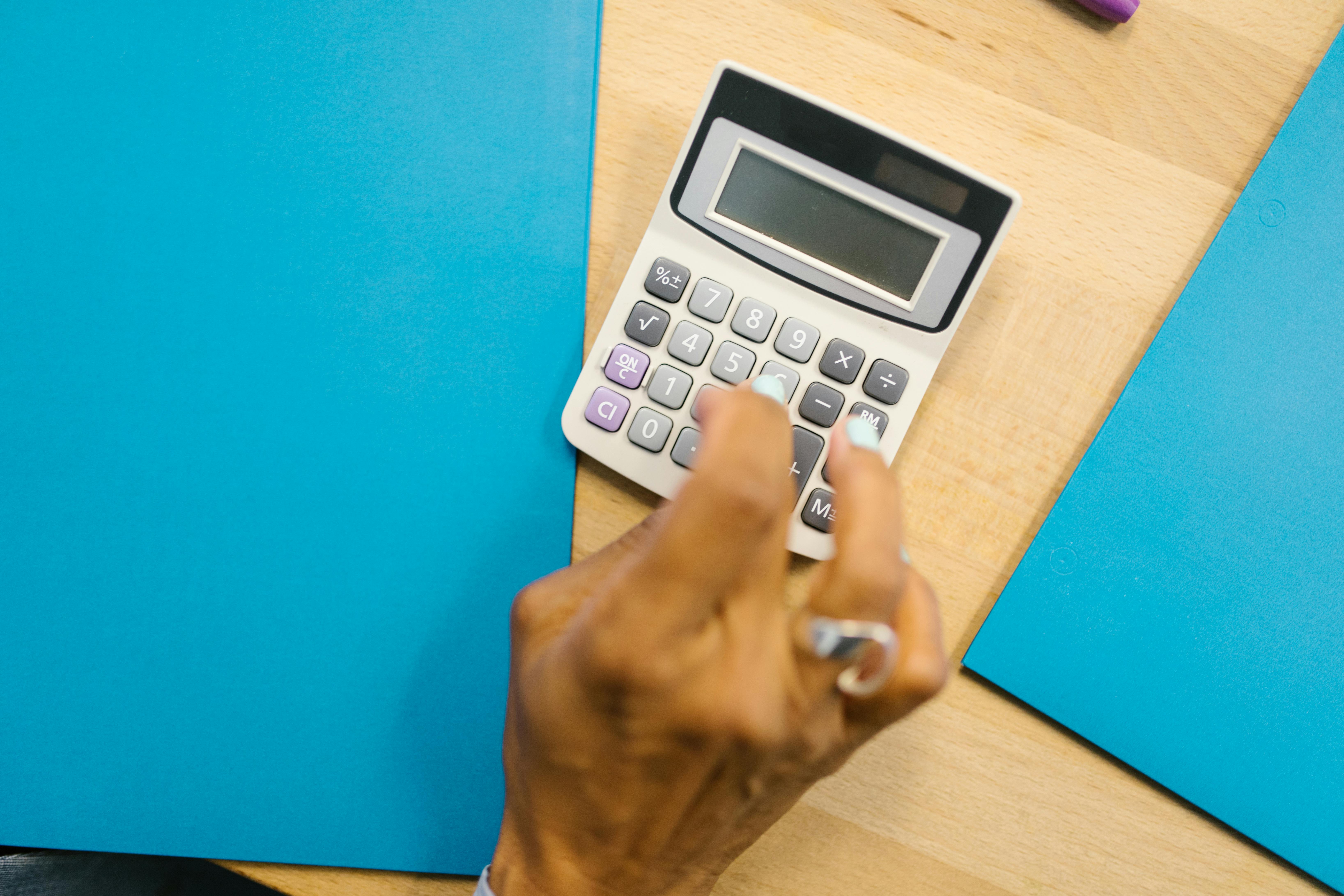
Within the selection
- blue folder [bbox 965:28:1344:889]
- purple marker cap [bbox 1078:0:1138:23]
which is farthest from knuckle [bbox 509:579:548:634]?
purple marker cap [bbox 1078:0:1138:23]

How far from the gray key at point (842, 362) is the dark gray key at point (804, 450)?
1.0 inches

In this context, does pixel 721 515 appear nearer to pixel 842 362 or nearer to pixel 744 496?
pixel 744 496

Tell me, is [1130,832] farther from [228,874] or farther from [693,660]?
[228,874]

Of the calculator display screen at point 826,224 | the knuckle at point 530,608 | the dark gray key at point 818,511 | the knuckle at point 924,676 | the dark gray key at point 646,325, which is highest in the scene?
the calculator display screen at point 826,224

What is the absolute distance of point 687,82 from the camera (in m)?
0.38

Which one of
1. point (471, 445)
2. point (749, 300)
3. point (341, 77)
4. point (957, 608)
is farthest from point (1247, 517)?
point (341, 77)

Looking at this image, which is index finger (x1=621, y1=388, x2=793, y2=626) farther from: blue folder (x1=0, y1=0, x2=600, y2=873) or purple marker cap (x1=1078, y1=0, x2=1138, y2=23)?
purple marker cap (x1=1078, y1=0, x2=1138, y2=23)

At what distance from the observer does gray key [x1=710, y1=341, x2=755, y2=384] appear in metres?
0.36

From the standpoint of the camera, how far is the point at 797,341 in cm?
36

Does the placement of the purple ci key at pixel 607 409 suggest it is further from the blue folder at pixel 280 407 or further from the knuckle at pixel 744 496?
the knuckle at pixel 744 496

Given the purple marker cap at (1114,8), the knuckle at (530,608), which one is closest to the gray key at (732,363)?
the knuckle at (530,608)

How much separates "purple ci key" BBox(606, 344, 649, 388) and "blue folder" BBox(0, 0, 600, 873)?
3 centimetres

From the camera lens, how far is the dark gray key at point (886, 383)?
1.18 feet

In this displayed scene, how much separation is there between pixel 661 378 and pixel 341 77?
203 mm
